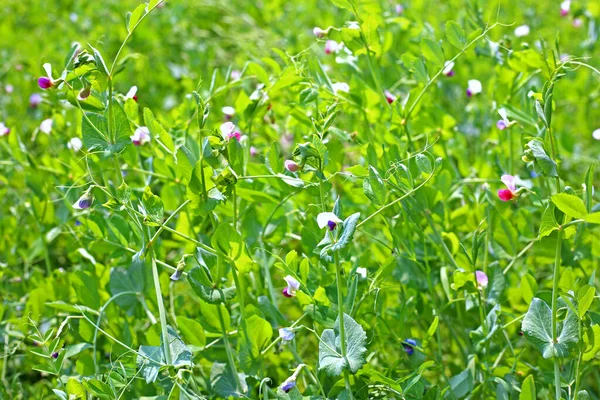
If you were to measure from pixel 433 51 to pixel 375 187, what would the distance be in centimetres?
41

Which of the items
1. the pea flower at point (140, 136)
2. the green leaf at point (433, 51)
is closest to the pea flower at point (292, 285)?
the pea flower at point (140, 136)

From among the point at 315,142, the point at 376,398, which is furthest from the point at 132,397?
the point at 315,142

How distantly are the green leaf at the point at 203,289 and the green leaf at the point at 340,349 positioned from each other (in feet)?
0.58

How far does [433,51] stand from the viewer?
138 cm

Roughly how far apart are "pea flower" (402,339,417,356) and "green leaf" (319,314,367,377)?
0.19 meters

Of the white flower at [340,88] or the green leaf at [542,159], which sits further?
the white flower at [340,88]

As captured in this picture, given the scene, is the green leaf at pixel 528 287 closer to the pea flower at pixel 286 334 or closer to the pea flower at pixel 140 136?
the pea flower at pixel 286 334

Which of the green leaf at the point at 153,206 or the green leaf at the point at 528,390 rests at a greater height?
the green leaf at the point at 153,206

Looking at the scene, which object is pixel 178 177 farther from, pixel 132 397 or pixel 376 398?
pixel 376 398

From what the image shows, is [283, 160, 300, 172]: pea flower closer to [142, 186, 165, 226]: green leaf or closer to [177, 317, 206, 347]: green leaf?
[142, 186, 165, 226]: green leaf

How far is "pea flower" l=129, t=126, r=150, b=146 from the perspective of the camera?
4.46 feet

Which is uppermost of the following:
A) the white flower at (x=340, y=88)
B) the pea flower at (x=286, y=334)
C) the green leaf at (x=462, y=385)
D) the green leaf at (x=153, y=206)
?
the green leaf at (x=153, y=206)

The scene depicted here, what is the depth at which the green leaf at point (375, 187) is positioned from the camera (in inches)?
42.2

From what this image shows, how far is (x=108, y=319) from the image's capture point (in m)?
1.40
